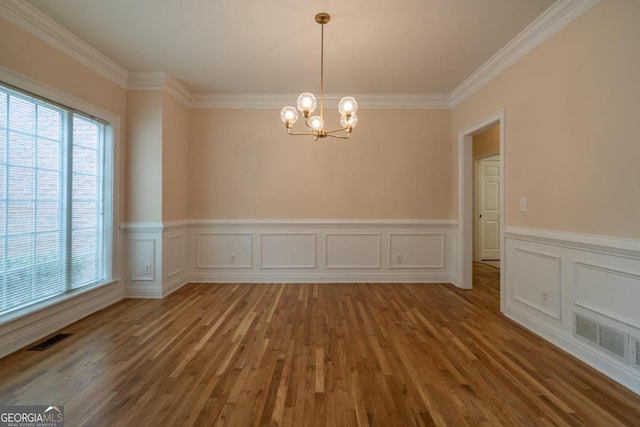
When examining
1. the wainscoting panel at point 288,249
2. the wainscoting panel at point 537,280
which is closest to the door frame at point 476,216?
the wainscoting panel at point 537,280

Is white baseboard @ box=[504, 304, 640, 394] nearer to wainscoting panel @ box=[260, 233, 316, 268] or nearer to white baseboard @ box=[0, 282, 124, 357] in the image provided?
wainscoting panel @ box=[260, 233, 316, 268]

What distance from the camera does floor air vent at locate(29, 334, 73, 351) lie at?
255cm

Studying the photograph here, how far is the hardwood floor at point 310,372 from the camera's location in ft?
5.74

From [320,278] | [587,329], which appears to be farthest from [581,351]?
[320,278]

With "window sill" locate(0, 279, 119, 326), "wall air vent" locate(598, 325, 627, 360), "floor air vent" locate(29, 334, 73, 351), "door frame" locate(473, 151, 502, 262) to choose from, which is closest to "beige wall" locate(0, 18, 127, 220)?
"window sill" locate(0, 279, 119, 326)

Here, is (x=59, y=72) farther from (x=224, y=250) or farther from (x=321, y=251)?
(x=321, y=251)

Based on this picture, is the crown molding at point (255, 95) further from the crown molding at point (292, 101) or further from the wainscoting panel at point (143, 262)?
the wainscoting panel at point (143, 262)

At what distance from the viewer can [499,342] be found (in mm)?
2703

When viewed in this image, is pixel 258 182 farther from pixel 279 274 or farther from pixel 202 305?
pixel 202 305

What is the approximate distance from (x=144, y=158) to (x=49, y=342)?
227 centimetres

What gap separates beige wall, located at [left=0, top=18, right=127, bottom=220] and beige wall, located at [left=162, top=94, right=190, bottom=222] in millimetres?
486

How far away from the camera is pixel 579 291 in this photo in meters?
2.44

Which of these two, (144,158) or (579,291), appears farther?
(144,158)

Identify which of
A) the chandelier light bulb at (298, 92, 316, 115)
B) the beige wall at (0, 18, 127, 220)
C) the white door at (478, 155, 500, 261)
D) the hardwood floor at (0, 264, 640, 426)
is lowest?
the hardwood floor at (0, 264, 640, 426)
